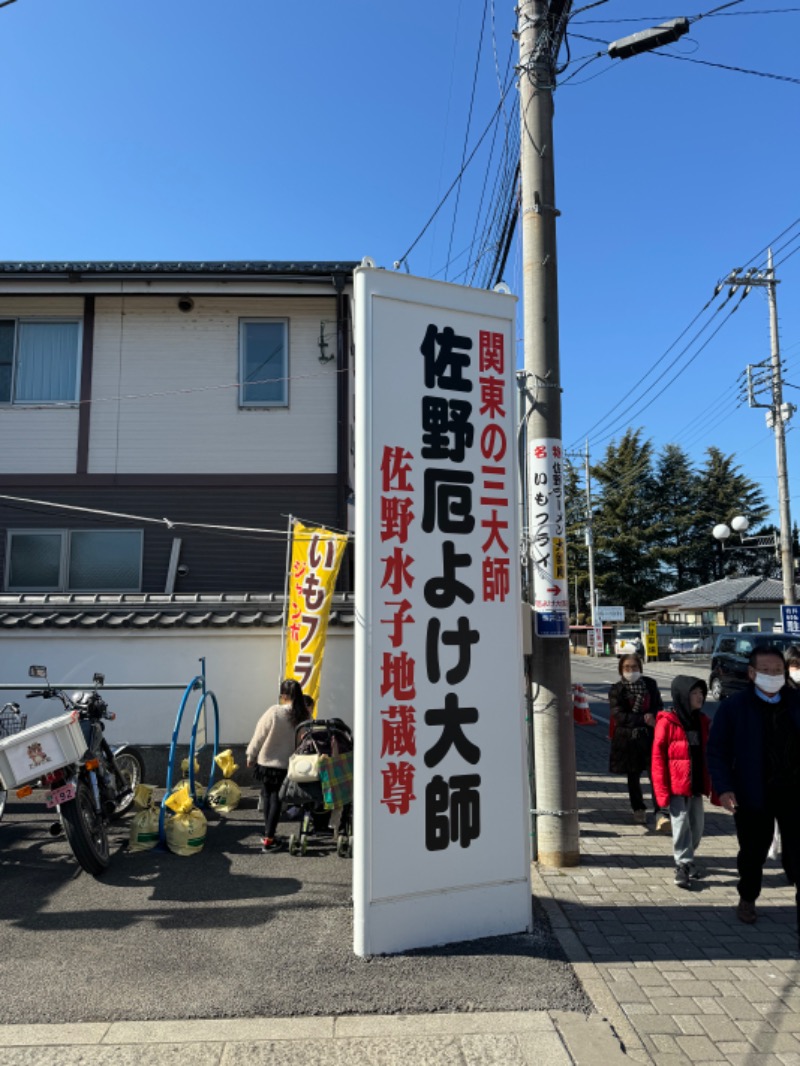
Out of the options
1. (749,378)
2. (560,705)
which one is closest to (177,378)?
(560,705)

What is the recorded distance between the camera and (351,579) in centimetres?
1204

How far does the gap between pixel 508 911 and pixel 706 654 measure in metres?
37.8

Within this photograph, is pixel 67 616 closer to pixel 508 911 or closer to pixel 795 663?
pixel 508 911

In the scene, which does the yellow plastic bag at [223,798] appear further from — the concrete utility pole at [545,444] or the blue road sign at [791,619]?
the blue road sign at [791,619]

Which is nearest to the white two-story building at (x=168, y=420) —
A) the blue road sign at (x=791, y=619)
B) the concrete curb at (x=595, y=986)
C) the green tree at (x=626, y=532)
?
the concrete curb at (x=595, y=986)

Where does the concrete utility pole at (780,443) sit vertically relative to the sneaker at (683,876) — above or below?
above

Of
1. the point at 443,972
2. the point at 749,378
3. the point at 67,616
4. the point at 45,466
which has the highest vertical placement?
the point at 749,378

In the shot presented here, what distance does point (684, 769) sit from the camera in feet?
18.3

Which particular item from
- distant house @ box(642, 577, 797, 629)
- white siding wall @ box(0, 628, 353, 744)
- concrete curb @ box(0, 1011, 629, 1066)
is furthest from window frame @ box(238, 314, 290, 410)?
distant house @ box(642, 577, 797, 629)

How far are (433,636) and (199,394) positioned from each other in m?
8.73

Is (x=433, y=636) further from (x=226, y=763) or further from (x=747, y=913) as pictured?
(x=226, y=763)

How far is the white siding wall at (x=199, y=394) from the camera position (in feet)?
39.1

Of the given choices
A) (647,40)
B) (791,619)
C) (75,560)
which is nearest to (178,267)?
(75,560)

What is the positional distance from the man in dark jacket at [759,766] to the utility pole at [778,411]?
2067 cm
